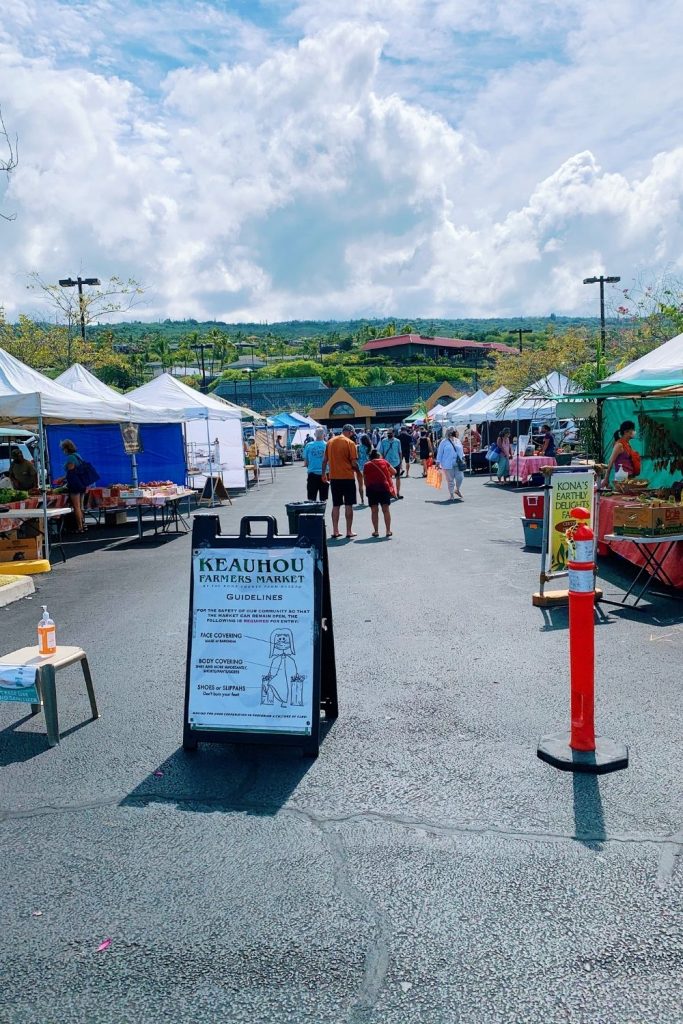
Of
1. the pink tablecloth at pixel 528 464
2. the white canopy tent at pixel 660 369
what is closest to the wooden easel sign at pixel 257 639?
the white canopy tent at pixel 660 369

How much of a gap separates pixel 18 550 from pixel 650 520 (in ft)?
30.4

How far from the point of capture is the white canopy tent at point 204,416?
2178 centimetres

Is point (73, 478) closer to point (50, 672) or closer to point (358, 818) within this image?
point (50, 672)

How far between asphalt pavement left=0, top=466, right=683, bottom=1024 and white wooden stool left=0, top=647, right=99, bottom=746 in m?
0.18

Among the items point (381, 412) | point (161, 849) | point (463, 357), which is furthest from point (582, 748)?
point (463, 357)

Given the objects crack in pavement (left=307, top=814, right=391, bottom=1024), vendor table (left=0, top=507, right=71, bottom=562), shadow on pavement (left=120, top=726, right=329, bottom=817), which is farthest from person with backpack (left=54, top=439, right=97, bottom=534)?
crack in pavement (left=307, top=814, right=391, bottom=1024)

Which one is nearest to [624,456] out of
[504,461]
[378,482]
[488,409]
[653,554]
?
[653,554]

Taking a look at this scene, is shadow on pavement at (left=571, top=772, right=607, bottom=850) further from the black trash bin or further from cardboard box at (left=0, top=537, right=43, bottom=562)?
cardboard box at (left=0, top=537, right=43, bottom=562)

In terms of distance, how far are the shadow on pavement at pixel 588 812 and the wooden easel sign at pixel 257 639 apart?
147 cm

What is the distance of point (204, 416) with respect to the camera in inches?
846

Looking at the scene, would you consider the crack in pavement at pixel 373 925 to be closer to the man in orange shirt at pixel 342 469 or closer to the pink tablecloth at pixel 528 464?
the man in orange shirt at pixel 342 469

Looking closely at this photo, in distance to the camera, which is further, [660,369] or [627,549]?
[660,369]

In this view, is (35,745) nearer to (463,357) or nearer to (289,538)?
(289,538)

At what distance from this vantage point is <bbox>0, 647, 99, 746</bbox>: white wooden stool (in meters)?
5.06
